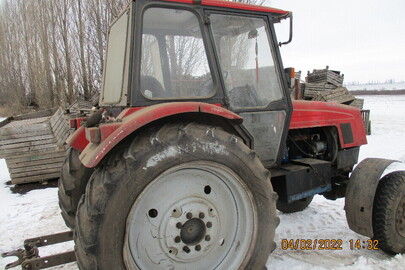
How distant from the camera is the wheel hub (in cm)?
227

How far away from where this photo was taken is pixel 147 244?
86.8 inches

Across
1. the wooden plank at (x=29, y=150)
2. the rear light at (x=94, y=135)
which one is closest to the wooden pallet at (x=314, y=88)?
the wooden plank at (x=29, y=150)

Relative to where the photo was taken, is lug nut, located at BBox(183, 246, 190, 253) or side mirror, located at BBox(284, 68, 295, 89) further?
side mirror, located at BBox(284, 68, 295, 89)

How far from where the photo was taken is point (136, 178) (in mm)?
1927

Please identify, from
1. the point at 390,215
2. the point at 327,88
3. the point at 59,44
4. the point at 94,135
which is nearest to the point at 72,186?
the point at 94,135

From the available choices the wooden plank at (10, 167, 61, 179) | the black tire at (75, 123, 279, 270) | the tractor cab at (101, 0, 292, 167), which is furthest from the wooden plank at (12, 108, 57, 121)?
the black tire at (75, 123, 279, 270)

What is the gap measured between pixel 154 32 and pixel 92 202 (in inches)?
55.9

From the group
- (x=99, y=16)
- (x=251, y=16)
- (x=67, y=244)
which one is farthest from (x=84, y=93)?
(x=251, y=16)

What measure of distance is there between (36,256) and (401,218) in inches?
134

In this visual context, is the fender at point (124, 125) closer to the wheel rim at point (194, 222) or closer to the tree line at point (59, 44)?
the wheel rim at point (194, 222)

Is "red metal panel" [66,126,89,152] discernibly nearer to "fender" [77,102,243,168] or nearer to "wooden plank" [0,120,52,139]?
"fender" [77,102,243,168]

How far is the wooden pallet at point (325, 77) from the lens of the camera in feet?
42.2

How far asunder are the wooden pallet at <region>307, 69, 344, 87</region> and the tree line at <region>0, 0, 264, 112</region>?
13.3 feet

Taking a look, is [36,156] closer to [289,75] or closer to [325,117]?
[289,75]
